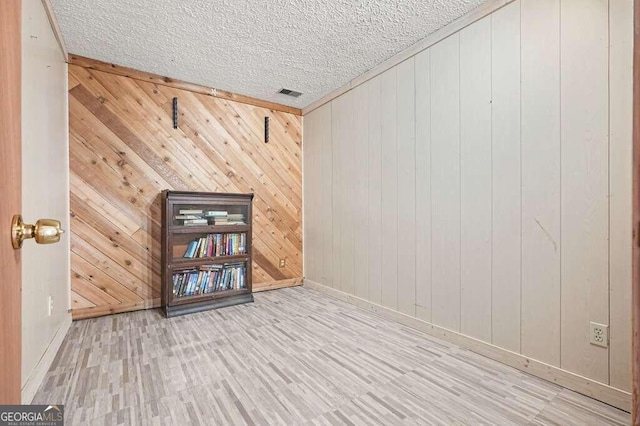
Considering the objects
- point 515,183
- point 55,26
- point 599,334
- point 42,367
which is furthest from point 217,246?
point 599,334

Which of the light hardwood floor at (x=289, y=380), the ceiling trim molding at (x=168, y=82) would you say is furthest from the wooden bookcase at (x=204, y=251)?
the ceiling trim molding at (x=168, y=82)

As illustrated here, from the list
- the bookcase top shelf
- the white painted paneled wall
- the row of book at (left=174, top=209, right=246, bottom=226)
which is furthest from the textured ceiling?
the bookcase top shelf

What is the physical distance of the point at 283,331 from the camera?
2459 millimetres

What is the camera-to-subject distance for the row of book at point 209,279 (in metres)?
2.96

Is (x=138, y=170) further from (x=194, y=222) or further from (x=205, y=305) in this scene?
(x=205, y=305)

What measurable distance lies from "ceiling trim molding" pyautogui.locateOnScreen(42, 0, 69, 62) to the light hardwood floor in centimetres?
239

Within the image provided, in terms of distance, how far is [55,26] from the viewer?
7.25ft

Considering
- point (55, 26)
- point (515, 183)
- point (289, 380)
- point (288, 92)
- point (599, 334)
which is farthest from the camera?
point (288, 92)

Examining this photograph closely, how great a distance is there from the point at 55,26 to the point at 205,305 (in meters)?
2.63

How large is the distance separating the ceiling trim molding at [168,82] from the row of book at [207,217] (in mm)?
1374

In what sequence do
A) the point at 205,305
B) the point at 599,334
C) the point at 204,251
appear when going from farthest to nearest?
the point at 204,251 < the point at 205,305 < the point at 599,334

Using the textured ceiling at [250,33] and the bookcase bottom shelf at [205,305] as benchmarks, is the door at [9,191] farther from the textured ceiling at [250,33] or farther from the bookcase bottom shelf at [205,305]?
the bookcase bottom shelf at [205,305]

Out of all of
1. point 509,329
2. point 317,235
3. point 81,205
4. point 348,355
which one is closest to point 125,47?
point 81,205

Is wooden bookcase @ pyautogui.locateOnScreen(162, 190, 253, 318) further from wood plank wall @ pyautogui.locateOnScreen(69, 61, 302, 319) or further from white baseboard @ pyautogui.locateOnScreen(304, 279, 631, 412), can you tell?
white baseboard @ pyautogui.locateOnScreen(304, 279, 631, 412)
